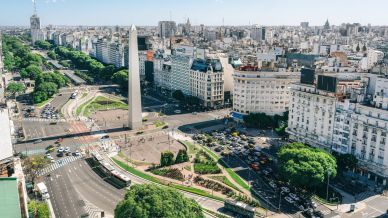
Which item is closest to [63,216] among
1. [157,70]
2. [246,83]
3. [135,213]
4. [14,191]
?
[14,191]

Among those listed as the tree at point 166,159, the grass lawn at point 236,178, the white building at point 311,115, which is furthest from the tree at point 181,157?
the white building at point 311,115

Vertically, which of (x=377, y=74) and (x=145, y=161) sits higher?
(x=377, y=74)

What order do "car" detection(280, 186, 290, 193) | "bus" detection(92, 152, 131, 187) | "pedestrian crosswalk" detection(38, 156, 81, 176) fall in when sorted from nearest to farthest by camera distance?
"car" detection(280, 186, 290, 193)
"bus" detection(92, 152, 131, 187)
"pedestrian crosswalk" detection(38, 156, 81, 176)

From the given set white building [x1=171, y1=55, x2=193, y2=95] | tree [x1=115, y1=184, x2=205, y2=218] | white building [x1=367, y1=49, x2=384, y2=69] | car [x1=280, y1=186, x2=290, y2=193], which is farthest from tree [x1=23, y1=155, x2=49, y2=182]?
white building [x1=367, y1=49, x2=384, y2=69]

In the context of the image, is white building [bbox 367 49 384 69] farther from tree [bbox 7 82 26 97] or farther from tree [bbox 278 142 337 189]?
tree [bbox 7 82 26 97]

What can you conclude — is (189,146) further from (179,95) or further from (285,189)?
(179,95)

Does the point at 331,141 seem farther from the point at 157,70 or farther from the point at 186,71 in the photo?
the point at 157,70

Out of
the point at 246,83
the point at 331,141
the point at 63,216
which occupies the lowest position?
the point at 63,216
